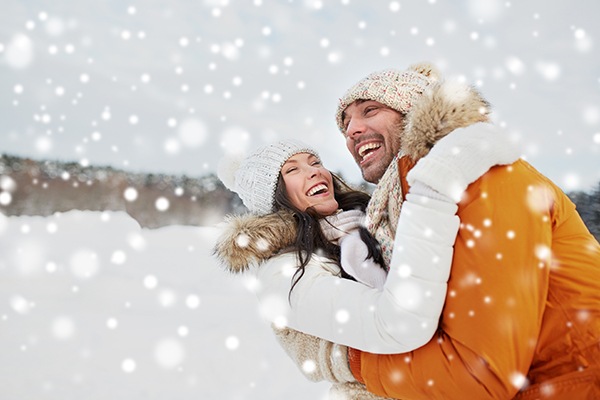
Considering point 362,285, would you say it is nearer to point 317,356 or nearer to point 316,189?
point 317,356

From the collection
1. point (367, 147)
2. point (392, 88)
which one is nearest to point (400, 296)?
point (367, 147)

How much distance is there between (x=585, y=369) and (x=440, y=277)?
48 cm

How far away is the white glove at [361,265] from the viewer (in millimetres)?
1932

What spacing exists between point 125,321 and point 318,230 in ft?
11.6

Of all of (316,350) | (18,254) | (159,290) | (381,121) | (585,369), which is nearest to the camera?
(585,369)

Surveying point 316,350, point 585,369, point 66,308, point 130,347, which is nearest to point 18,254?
point 66,308

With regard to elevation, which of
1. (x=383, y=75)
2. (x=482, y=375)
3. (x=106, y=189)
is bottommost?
(x=106, y=189)

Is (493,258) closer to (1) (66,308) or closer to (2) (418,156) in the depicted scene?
(2) (418,156)

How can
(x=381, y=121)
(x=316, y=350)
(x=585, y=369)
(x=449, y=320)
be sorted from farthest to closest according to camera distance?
(x=381, y=121)
(x=316, y=350)
(x=449, y=320)
(x=585, y=369)

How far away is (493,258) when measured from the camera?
56.5 inches

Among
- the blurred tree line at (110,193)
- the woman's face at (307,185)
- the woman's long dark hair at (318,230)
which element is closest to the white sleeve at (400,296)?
the woman's long dark hair at (318,230)

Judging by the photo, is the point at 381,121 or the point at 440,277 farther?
the point at 381,121

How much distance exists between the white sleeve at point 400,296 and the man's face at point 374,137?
0.81m

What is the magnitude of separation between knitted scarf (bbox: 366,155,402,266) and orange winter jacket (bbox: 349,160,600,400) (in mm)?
386
